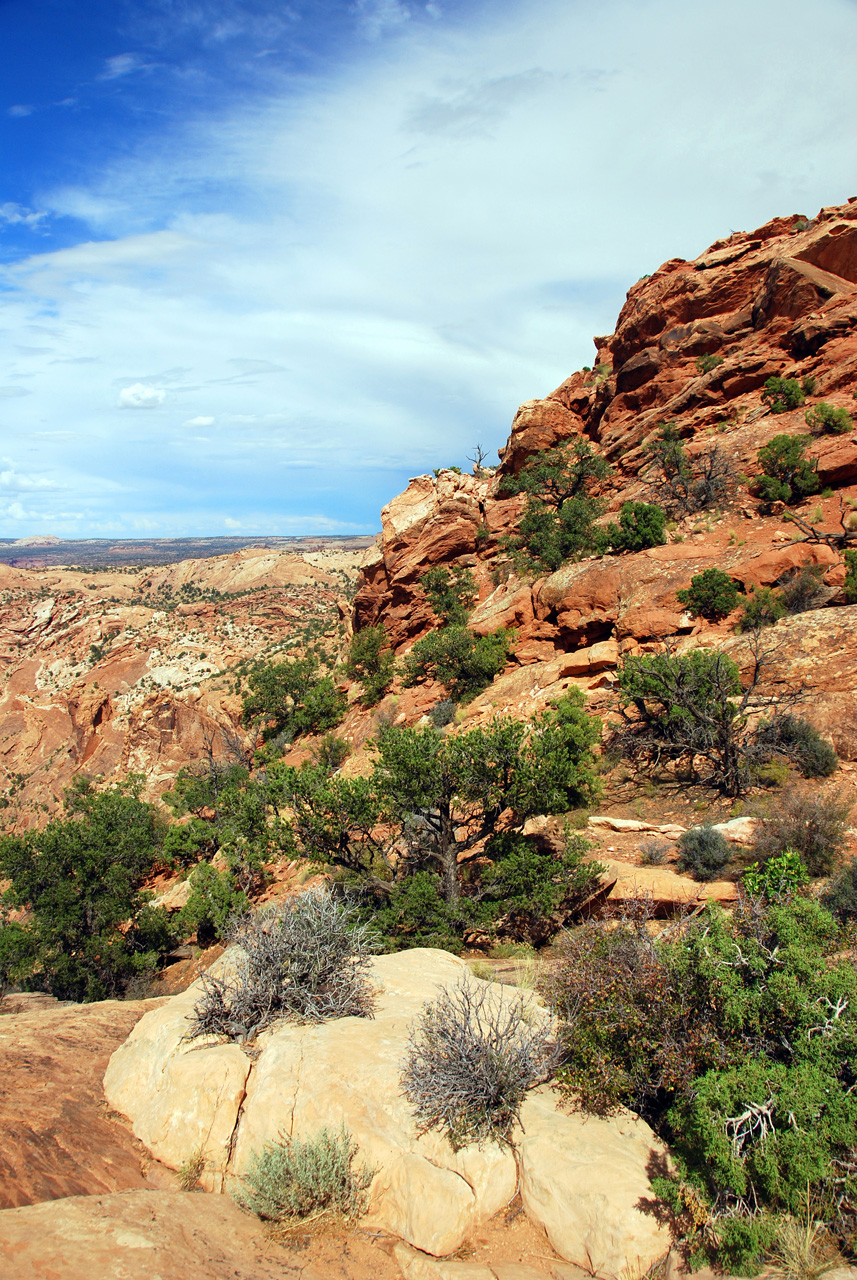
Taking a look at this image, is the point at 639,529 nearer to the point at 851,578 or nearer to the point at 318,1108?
the point at 851,578

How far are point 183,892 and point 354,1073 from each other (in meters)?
15.3

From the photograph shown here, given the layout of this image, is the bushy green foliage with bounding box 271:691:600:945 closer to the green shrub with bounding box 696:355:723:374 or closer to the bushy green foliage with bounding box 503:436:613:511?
the bushy green foliage with bounding box 503:436:613:511

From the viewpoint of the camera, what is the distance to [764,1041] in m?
4.32

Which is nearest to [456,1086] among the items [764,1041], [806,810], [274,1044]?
[274,1044]

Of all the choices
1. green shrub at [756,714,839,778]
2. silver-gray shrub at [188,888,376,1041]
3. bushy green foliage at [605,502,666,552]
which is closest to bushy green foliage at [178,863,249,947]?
silver-gray shrub at [188,888,376,1041]

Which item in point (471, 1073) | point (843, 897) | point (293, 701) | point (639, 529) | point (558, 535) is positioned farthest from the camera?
point (293, 701)

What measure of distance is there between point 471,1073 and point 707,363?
95.5 feet

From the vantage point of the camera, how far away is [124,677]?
43.9 meters

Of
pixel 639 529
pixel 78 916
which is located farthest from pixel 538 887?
pixel 639 529

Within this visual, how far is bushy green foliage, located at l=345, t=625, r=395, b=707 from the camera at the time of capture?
26.0 metres

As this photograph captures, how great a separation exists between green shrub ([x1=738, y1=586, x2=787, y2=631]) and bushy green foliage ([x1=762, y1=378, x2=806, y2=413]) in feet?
35.2

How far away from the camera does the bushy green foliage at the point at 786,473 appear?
59.7ft

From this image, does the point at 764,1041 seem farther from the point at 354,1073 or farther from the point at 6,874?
the point at 6,874

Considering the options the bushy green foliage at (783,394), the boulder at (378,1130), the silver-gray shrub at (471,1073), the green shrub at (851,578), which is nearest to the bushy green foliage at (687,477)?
the bushy green foliage at (783,394)
